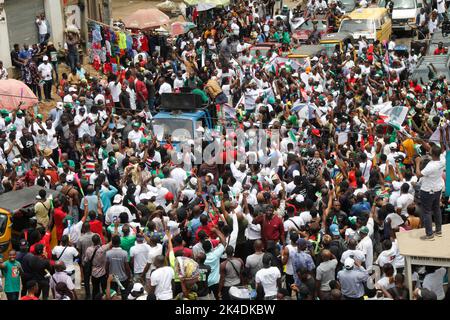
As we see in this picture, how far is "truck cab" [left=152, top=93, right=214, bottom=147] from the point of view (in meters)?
19.3

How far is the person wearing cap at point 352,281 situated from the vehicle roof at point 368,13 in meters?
19.0

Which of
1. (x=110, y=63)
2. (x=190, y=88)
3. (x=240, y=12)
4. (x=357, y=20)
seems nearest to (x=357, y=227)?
(x=190, y=88)

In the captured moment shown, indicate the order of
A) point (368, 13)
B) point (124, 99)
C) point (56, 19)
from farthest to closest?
1. point (368, 13)
2. point (56, 19)
3. point (124, 99)

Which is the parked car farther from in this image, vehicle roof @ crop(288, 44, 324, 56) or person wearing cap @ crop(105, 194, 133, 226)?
person wearing cap @ crop(105, 194, 133, 226)

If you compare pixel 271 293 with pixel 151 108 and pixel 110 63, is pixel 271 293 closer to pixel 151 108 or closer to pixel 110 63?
pixel 151 108

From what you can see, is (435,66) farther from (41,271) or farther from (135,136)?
(41,271)

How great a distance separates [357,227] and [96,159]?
19.3ft

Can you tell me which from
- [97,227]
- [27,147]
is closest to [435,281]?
[97,227]

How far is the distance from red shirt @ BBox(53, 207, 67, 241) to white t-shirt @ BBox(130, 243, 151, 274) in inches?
82.0

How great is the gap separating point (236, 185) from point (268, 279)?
140 inches

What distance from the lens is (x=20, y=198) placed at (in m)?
15.6

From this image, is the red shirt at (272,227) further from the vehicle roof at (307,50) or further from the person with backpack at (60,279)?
the vehicle roof at (307,50)

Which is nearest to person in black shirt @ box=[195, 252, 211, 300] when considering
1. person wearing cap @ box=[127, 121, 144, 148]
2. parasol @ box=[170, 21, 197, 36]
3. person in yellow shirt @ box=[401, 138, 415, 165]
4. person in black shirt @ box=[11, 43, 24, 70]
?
person in yellow shirt @ box=[401, 138, 415, 165]
